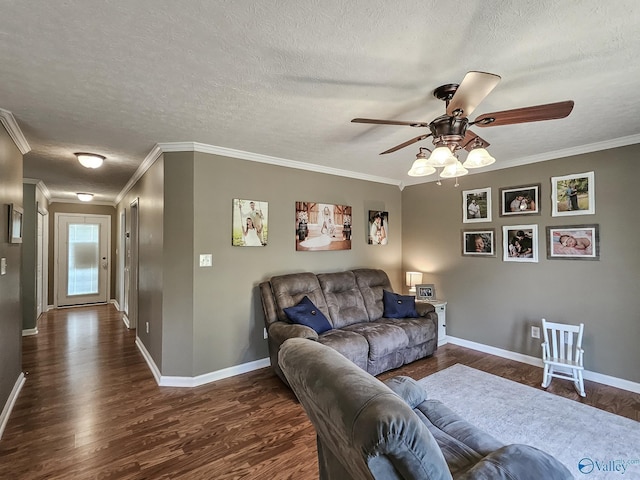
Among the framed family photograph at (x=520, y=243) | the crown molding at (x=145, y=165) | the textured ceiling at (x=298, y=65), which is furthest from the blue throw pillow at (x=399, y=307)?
the crown molding at (x=145, y=165)

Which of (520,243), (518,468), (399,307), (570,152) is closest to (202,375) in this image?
(399,307)

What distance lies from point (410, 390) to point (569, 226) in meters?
2.89

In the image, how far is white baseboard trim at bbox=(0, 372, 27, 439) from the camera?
2.39 metres

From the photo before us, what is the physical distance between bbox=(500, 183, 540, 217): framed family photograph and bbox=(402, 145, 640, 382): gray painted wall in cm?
6

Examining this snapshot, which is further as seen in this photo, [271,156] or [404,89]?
[271,156]

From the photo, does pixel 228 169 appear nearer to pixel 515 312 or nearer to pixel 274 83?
pixel 274 83

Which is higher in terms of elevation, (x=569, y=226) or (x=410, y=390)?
(x=569, y=226)

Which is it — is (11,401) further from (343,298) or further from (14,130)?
(343,298)

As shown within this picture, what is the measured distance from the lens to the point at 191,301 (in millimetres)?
3176

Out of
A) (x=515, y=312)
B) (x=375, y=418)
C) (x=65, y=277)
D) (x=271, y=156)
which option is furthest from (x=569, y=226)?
(x=65, y=277)

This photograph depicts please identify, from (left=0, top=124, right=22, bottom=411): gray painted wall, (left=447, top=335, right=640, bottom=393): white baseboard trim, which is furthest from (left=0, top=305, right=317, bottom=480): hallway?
(left=447, top=335, right=640, bottom=393): white baseboard trim

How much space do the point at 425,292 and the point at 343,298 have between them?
1380mm

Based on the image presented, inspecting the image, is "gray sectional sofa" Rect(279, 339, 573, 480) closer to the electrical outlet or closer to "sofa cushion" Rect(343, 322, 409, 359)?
"sofa cushion" Rect(343, 322, 409, 359)

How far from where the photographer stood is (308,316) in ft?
Answer: 10.6
